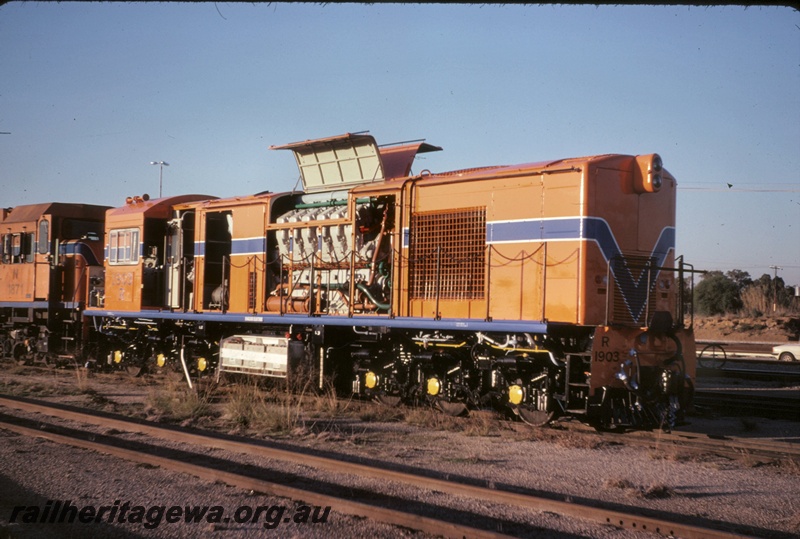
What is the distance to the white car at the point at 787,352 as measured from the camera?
1109 inches

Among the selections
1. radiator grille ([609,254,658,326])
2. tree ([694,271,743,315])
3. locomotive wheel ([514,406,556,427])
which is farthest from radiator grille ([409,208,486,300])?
tree ([694,271,743,315])

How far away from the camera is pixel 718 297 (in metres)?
63.5

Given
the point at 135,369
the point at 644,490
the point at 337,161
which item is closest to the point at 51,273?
the point at 135,369

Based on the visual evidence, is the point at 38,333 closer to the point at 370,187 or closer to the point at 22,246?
the point at 22,246

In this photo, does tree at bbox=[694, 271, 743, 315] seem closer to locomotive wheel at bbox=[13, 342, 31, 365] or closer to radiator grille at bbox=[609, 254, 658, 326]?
locomotive wheel at bbox=[13, 342, 31, 365]

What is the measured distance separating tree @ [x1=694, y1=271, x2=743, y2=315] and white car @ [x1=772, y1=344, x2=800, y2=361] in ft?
118

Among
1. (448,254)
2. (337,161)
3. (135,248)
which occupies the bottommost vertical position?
(448,254)

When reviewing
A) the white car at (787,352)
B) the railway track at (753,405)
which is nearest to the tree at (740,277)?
the white car at (787,352)

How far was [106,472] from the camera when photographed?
26.6 feet

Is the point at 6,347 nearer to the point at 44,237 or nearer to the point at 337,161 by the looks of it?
the point at 44,237

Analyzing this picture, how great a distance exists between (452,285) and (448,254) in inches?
20.4
